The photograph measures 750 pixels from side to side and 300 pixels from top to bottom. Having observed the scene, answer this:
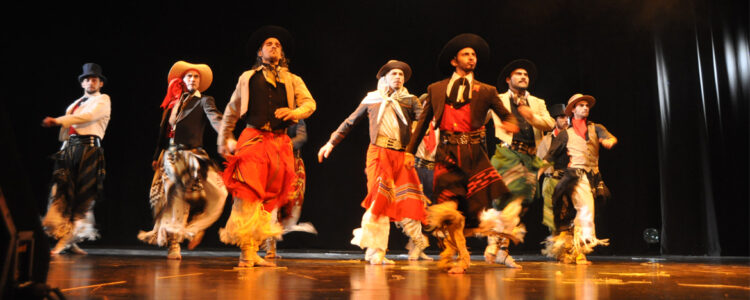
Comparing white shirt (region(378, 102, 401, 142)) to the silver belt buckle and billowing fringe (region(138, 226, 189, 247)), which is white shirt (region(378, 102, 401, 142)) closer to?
the silver belt buckle

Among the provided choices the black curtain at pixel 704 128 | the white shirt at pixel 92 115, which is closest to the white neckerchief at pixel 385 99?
the white shirt at pixel 92 115

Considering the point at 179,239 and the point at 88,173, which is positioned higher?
the point at 88,173

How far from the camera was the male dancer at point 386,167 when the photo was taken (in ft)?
18.7

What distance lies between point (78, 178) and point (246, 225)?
2.58 m

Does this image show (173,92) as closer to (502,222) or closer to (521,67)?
(521,67)

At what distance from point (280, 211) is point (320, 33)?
3.75 meters

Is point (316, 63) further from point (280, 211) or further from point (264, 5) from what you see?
point (280, 211)

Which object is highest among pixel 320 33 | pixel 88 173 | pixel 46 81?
pixel 320 33

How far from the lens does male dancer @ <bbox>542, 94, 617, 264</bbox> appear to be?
621cm

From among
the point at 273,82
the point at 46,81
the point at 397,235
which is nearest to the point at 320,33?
the point at 397,235

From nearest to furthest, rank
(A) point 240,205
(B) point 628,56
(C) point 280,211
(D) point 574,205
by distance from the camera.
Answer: (A) point 240,205 < (C) point 280,211 < (D) point 574,205 < (B) point 628,56

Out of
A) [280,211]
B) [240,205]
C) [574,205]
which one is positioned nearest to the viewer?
[240,205]

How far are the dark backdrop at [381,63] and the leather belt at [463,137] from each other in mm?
4120

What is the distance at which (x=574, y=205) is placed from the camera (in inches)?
248
